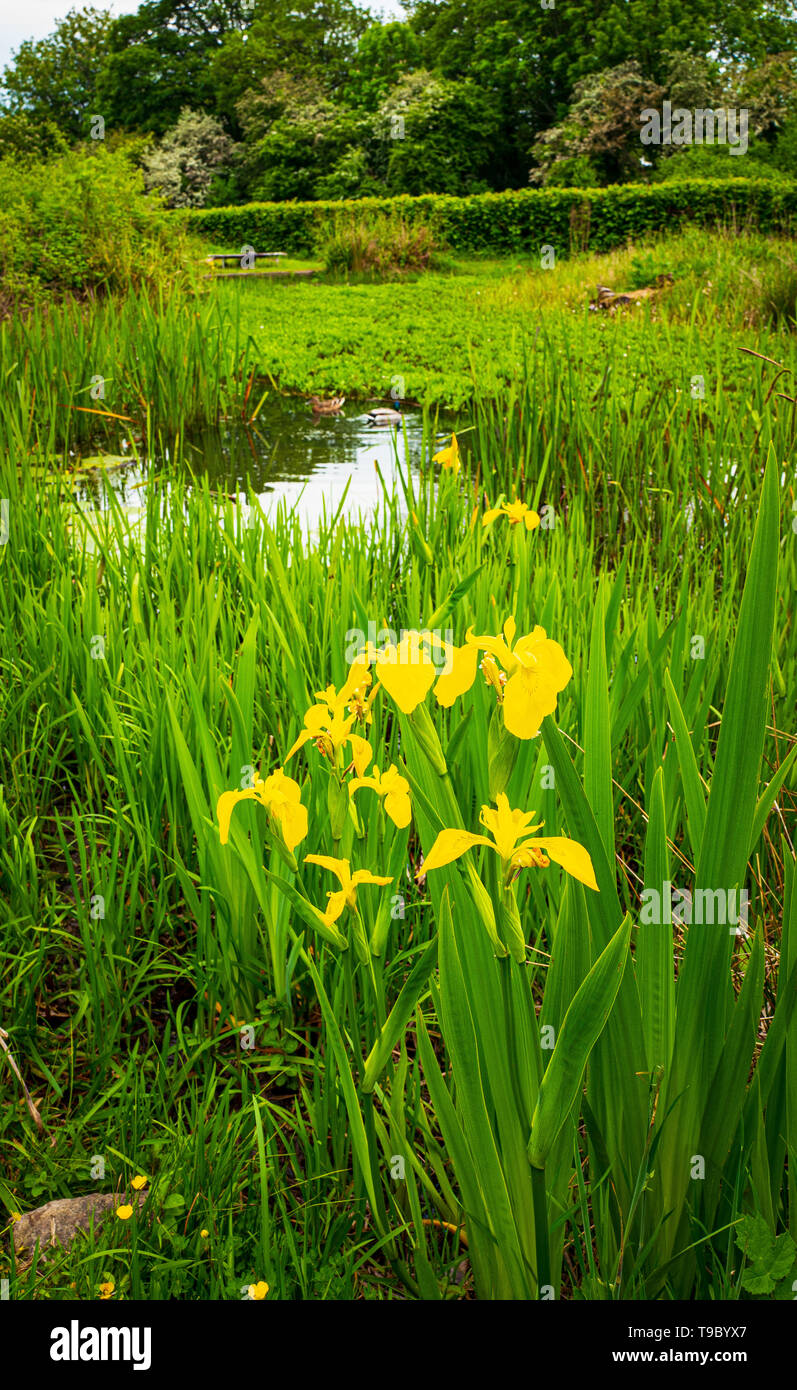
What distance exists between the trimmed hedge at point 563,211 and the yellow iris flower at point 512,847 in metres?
17.2

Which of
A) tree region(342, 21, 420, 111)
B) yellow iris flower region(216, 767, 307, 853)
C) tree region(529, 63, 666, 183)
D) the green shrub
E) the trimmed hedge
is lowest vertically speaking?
yellow iris flower region(216, 767, 307, 853)

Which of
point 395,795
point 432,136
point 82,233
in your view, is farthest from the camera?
point 432,136

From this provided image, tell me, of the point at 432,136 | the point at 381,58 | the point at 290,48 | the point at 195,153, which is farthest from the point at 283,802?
the point at 290,48

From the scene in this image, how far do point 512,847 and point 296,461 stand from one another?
176 inches

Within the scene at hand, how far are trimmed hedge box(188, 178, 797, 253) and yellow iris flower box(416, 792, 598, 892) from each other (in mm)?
17151

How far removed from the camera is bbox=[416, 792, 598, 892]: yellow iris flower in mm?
537

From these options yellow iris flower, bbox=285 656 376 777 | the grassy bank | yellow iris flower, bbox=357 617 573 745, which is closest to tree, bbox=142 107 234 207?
the grassy bank

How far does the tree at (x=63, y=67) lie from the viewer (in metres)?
29.4

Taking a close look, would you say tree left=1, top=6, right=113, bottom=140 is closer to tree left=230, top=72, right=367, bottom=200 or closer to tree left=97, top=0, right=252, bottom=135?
tree left=97, top=0, right=252, bottom=135

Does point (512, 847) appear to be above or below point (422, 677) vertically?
below

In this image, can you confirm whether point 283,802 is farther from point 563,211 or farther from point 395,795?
point 563,211

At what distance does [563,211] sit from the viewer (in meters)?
17.9

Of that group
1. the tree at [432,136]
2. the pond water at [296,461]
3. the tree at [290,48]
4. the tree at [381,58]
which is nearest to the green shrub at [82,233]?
the pond water at [296,461]

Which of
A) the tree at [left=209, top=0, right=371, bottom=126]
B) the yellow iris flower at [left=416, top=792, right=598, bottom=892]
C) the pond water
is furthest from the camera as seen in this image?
the tree at [left=209, top=0, right=371, bottom=126]
